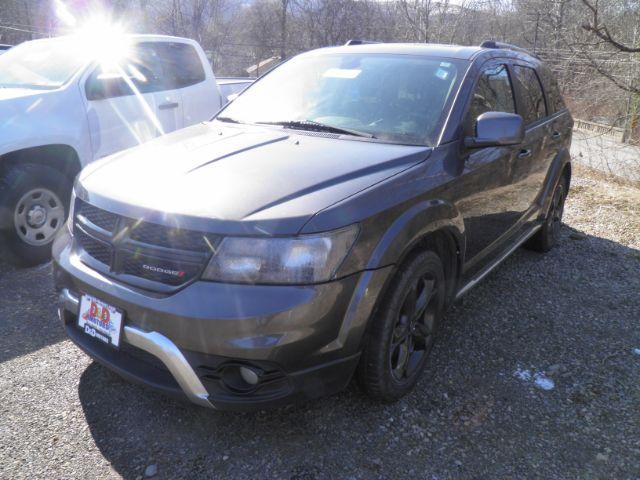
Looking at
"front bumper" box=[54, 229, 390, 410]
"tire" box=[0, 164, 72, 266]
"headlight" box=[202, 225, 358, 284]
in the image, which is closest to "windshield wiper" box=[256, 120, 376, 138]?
"front bumper" box=[54, 229, 390, 410]

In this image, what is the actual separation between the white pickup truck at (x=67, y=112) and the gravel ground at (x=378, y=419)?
30.1 inches

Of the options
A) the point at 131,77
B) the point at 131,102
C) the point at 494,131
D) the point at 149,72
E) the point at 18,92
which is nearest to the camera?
the point at 494,131

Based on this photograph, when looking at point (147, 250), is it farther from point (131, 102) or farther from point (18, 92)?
point (131, 102)

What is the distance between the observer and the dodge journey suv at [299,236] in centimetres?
205

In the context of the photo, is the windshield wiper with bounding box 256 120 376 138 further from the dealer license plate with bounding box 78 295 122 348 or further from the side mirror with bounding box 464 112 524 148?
the dealer license plate with bounding box 78 295 122 348

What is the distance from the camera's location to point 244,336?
2.02 meters

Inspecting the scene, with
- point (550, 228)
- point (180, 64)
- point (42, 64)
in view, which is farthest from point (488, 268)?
point (42, 64)

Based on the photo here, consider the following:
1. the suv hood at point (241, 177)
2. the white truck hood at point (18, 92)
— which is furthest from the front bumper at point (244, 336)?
the white truck hood at point (18, 92)

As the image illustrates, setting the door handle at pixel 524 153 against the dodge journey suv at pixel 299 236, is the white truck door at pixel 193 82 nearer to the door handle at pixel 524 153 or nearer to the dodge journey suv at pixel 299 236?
the dodge journey suv at pixel 299 236

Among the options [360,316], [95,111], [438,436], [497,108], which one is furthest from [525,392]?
[95,111]

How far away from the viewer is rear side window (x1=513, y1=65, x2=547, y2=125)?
404 cm

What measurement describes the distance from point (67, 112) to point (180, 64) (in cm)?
180

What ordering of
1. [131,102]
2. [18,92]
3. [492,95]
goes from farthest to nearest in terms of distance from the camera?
1. [131,102]
2. [18,92]
3. [492,95]

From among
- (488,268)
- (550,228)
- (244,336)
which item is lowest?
(550,228)
